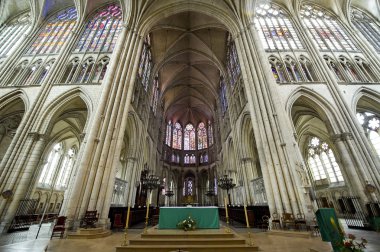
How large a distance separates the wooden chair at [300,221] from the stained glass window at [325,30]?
14.5 m

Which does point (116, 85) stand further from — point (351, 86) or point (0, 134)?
point (351, 86)

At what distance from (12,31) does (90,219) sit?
21555 mm

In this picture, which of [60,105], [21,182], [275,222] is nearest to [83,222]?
[21,182]

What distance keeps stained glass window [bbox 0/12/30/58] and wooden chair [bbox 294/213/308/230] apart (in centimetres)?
2441

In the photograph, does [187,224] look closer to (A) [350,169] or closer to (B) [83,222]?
(B) [83,222]

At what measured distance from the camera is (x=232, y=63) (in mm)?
19484

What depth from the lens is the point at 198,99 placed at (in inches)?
1259

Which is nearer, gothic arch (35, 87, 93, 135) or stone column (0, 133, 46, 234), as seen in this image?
stone column (0, 133, 46, 234)

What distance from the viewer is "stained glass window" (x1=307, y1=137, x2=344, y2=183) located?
1773cm

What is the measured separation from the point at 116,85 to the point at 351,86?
16.9m

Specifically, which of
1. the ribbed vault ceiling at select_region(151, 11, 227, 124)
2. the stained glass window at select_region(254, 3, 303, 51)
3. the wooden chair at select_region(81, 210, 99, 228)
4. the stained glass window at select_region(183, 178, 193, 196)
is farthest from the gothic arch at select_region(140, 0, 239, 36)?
the stained glass window at select_region(183, 178, 193, 196)

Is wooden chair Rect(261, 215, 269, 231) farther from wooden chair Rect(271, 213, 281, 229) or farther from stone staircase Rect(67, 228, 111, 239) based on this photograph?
stone staircase Rect(67, 228, 111, 239)

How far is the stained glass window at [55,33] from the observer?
15.4m

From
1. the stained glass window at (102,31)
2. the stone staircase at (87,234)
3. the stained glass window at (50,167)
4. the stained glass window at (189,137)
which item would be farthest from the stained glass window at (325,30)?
the stained glass window at (50,167)
